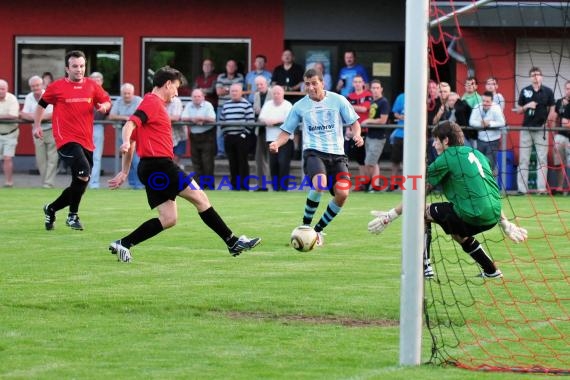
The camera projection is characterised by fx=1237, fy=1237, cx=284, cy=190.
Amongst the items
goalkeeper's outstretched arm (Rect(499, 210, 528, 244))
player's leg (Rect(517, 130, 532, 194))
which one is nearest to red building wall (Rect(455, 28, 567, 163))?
player's leg (Rect(517, 130, 532, 194))

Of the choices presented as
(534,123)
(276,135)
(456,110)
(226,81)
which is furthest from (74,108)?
(226,81)

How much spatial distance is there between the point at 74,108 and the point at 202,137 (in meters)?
8.18

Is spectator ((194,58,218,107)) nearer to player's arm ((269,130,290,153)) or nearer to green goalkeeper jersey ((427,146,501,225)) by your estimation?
player's arm ((269,130,290,153))

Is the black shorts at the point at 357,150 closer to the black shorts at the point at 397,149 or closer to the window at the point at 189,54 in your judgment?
the black shorts at the point at 397,149

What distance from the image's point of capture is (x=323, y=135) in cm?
1361

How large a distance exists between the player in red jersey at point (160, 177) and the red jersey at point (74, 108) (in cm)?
307

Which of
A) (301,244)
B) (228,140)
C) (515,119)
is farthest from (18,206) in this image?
(515,119)

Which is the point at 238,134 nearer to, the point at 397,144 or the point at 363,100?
the point at 363,100

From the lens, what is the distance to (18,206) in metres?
18.5

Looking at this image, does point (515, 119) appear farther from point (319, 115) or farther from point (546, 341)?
point (546, 341)

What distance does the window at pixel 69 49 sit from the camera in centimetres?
2845

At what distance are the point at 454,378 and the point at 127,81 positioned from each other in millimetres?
22353

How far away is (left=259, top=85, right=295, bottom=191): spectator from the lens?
2286 centimetres

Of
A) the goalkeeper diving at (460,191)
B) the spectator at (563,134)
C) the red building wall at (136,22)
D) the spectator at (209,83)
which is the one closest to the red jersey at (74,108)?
the goalkeeper diving at (460,191)
